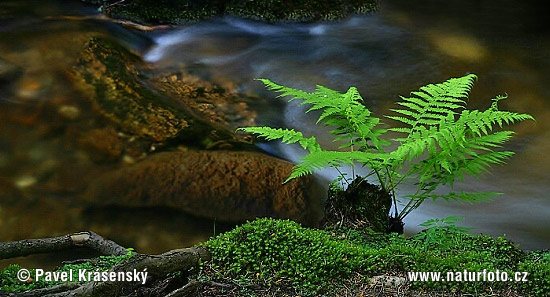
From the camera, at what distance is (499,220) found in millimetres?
6301

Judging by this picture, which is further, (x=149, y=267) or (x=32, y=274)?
(x=32, y=274)

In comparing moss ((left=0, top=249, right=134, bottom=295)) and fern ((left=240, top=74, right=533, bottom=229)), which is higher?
fern ((left=240, top=74, right=533, bottom=229))

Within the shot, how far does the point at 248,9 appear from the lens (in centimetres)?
1029

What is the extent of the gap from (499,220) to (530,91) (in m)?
2.77

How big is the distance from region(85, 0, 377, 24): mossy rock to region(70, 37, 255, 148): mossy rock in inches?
69.4

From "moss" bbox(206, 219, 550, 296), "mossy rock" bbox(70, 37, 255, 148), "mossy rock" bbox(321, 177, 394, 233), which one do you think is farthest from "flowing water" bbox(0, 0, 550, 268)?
"moss" bbox(206, 219, 550, 296)

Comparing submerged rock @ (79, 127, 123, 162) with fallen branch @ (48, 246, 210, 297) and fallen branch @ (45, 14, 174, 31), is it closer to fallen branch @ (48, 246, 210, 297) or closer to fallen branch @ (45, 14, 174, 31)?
fallen branch @ (48, 246, 210, 297)

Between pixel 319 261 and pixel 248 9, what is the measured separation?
7473mm

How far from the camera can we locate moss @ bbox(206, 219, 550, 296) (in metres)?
3.43

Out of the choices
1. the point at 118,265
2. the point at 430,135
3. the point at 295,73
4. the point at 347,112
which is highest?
the point at 295,73

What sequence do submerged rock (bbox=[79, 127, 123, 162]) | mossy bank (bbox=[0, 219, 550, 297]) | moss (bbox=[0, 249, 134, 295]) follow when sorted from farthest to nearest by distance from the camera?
submerged rock (bbox=[79, 127, 123, 162]) → mossy bank (bbox=[0, 219, 550, 297]) → moss (bbox=[0, 249, 134, 295])

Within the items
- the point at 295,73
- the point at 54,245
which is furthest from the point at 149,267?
the point at 295,73

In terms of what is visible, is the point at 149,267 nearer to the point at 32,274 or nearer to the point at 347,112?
the point at 32,274

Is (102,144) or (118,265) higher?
(102,144)
